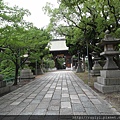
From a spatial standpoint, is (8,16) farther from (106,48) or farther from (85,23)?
(85,23)

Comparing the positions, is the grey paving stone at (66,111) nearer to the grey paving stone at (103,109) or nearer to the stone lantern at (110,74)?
the grey paving stone at (103,109)

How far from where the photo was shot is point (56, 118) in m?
3.84

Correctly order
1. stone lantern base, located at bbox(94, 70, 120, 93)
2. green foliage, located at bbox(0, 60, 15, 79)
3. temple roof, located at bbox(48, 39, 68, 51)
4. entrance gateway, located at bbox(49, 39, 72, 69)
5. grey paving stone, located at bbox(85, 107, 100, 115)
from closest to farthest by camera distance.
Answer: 1. grey paving stone, located at bbox(85, 107, 100, 115)
2. stone lantern base, located at bbox(94, 70, 120, 93)
3. green foliage, located at bbox(0, 60, 15, 79)
4. entrance gateway, located at bbox(49, 39, 72, 69)
5. temple roof, located at bbox(48, 39, 68, 51)

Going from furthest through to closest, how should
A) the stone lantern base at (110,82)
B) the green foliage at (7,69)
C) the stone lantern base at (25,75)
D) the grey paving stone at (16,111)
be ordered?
the stone lantern base at (25,75) → the green foliage at (7,69) → the stone lantern base at (110,82) → the grey paving stone at (16,111)

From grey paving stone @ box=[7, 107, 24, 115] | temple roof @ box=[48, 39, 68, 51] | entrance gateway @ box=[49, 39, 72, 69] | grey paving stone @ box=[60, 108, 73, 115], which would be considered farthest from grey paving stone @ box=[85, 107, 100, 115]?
temple roof @ box=[48, 39, 68, 51]

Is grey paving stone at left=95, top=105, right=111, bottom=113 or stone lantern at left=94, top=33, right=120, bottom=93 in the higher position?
stone lantern at left=94, top=33, right=120, bottom=93

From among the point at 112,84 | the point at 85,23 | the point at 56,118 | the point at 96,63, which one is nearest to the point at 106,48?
the point at 112,84

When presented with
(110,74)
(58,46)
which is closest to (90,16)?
(110,74)

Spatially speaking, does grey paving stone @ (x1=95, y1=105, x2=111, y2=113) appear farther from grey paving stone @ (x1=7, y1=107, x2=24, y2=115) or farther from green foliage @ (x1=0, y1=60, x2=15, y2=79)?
green foliage @ (x1=0, y1=60, x2=15, y2=79)

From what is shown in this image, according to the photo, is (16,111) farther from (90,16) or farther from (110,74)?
(90,16)

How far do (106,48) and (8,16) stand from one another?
4924 mm

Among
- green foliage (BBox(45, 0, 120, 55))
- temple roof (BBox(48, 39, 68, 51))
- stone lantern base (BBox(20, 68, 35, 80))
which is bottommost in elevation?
stone lantern base (BBox(20, 68, 35, 80))

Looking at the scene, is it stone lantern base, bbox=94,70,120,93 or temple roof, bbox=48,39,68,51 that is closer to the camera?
stone lantern base, bbox=94,70,120,93

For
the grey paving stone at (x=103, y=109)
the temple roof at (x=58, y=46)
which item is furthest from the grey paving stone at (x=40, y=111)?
the temple roof at (x=58, y=46)
